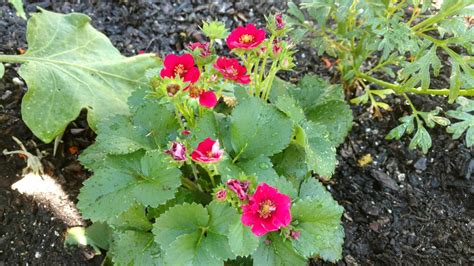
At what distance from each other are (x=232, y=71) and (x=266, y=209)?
484mm

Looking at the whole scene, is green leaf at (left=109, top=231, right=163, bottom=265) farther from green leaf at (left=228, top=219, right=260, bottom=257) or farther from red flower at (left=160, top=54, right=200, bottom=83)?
red flower at (left=160, top=54, right=200, bottom=83)

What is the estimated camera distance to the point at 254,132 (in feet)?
5.63

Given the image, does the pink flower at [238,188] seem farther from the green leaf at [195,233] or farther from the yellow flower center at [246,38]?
the yellow flower center at [246,38]

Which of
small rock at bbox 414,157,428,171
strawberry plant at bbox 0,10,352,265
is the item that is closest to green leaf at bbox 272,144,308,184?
strawberry plant at bbox 0,10,352,265

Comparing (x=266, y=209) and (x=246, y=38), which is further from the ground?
(x=246, y=38)

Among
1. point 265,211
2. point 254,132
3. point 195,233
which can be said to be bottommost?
point 195,233

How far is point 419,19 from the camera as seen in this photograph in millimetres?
2904

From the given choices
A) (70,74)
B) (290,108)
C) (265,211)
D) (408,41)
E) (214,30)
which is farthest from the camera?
(70,74)

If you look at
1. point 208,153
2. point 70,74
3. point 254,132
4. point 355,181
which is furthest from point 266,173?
point 70,74

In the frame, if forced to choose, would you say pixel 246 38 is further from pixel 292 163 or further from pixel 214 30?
pixel 292 163

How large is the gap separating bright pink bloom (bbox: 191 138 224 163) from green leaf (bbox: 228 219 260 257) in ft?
0.73

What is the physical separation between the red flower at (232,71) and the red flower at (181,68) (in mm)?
101

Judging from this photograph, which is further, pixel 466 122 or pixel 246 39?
pixel 466 122

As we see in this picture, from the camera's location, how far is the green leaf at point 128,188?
1586mm
